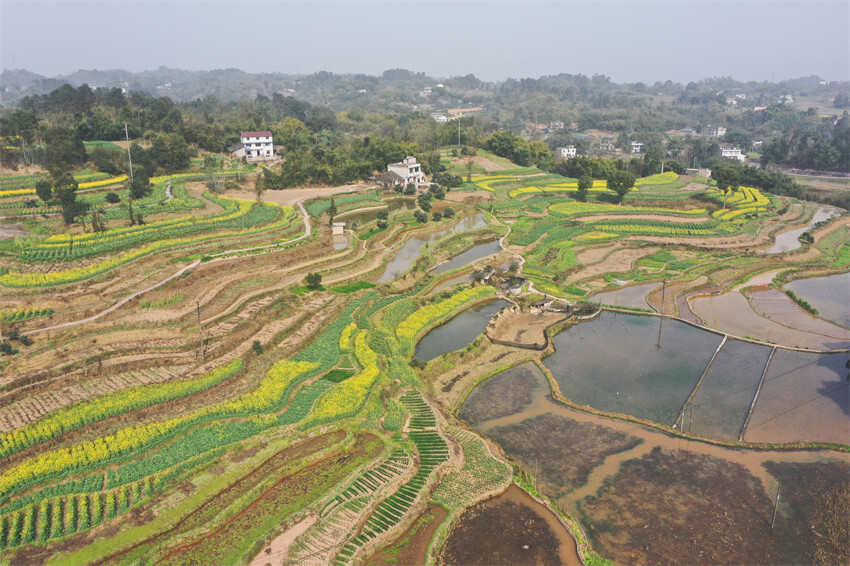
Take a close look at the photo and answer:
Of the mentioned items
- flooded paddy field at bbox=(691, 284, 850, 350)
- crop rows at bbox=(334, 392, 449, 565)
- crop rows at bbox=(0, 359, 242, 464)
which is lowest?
crop rows at bbox=(334, 392, 449, 565)

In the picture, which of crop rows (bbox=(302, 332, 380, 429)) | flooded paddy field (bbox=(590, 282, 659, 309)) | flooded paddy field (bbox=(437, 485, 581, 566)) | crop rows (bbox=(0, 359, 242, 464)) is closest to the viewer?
flooded paddy field (bbox=(437, 485, 581, 566))

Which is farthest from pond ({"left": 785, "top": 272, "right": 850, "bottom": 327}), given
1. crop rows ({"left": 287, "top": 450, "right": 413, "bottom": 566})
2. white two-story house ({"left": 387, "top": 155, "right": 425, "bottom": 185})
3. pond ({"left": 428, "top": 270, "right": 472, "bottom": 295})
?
white two-story house ({"left": 387, "top": 155, "right": 425, "bottom": 185})

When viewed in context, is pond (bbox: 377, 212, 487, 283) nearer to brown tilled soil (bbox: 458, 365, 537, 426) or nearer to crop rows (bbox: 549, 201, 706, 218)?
crop rows (bbox: 549, 201, 706, 218)

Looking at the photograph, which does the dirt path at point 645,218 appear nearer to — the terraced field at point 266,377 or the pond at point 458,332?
the terraced field at point 266,377

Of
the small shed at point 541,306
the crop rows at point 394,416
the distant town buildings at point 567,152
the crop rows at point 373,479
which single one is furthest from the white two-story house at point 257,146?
the distant town buildings at point 567,152

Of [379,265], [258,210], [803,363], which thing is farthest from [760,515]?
[258,210]

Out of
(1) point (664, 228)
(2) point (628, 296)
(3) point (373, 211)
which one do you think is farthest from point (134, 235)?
(1) point (664, 228)

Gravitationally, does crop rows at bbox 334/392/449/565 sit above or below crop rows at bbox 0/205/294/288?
below
